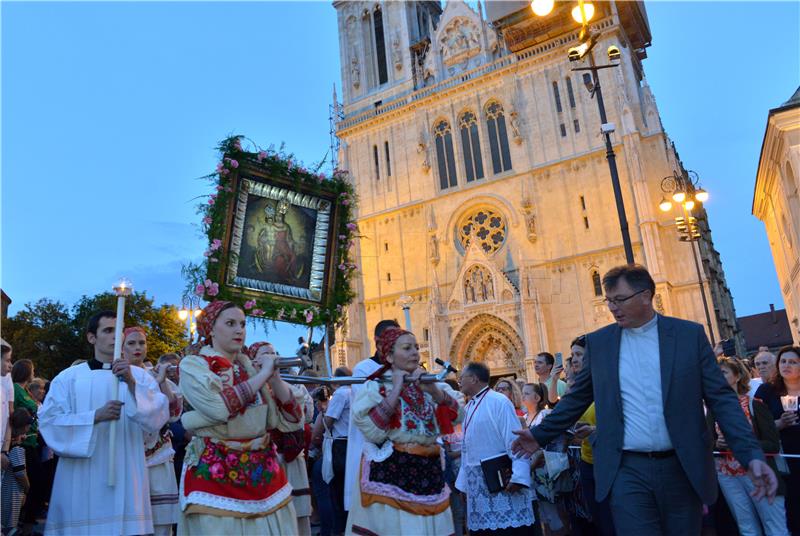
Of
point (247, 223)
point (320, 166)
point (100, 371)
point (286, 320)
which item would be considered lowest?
point (100, 371)

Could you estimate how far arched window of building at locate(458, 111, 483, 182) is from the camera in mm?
29703

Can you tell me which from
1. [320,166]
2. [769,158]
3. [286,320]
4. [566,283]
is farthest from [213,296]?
[566,283]

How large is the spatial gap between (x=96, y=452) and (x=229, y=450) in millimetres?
1224

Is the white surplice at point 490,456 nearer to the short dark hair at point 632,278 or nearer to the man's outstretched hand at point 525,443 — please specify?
the man's outstretched hand at point 525,443

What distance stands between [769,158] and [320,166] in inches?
658

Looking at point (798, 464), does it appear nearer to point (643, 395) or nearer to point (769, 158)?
point (643, 395)

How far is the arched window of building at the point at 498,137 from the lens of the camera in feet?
95.7

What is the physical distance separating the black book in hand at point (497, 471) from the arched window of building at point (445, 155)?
84.8ft

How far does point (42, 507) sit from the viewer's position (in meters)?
6.03

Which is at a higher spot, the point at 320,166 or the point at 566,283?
the point at 566,283

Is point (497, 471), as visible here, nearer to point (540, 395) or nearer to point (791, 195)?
point (540, 395)

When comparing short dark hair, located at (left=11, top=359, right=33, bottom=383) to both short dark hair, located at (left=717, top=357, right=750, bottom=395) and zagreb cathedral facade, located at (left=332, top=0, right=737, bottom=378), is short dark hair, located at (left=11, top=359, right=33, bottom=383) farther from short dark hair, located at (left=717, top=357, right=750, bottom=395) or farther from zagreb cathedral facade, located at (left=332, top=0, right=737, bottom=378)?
zagreb cathedral facade, located at (left=332, top=0, right=737, bottom=378)

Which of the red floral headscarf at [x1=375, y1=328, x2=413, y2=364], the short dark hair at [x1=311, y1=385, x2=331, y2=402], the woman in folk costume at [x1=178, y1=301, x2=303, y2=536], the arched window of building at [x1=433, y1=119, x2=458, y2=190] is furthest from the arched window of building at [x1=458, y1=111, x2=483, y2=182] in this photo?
the woman in folk costume at [x1=178, y1=301, x2=303, y2=536]

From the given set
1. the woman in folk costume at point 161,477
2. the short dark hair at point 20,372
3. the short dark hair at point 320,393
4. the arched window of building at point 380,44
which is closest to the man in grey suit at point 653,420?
the woman in folk costume at point 161,477
